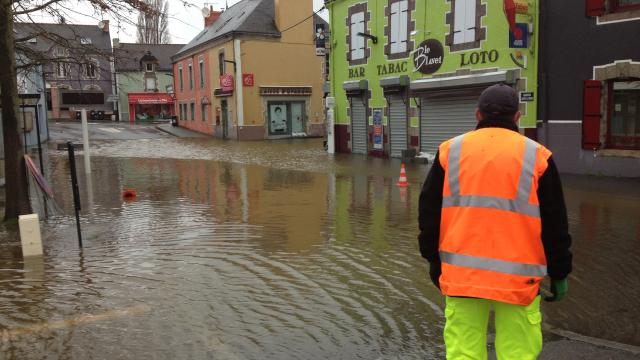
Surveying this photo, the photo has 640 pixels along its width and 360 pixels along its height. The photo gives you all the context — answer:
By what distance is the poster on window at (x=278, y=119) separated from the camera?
3506 centimetres

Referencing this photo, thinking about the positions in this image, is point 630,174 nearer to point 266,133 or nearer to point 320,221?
point 320,221

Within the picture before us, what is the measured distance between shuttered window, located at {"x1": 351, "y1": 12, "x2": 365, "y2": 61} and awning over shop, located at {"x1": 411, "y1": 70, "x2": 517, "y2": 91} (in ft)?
12.3

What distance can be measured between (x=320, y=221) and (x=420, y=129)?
10494mm

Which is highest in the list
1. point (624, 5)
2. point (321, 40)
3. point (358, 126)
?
point (321, 40)

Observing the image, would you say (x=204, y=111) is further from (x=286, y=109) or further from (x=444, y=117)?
(x=444, y=117)

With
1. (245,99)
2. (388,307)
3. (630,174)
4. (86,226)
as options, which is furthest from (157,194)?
(245,99)

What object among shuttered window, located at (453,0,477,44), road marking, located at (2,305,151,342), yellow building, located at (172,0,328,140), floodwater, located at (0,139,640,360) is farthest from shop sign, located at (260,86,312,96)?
road marking, located at (2,305,151,342)

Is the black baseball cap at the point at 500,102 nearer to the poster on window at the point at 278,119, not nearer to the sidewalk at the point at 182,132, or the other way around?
the poster on window at the point at 278,119

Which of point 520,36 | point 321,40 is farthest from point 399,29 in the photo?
point 520,36

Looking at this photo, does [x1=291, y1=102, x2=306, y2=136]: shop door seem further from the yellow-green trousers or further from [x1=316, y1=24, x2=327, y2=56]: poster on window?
the yellow-green trousers

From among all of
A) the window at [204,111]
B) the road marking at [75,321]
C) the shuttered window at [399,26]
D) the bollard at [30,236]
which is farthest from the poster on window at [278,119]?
the road marking at [75,321]

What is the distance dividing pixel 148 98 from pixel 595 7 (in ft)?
167

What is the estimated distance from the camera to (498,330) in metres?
2.74

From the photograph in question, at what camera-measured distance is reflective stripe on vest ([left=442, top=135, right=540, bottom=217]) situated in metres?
2.64
